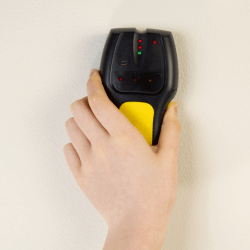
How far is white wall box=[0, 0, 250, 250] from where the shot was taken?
49 centimetres

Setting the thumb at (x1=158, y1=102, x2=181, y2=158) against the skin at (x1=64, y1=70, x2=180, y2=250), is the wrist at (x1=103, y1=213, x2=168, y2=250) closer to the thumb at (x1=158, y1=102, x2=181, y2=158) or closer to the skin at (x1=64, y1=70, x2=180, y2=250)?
the skin at (x1=64, y1=70, x2=180, y2=250)

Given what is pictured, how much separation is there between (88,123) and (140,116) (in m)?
0.10

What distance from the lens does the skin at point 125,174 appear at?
0.40m

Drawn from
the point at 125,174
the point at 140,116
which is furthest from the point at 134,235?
the point at 140,116

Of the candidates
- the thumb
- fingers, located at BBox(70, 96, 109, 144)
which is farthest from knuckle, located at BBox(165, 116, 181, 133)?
fingers, located at BBox(70, 96, 109, 144)

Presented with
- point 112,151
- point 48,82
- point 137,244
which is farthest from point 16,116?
point 137,244

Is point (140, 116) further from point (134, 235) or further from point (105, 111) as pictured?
point (134, 235)

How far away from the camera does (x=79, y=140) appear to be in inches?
17.6

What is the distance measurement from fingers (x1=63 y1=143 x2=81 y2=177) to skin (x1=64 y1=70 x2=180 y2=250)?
25mm

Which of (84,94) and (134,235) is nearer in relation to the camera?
(134,235)

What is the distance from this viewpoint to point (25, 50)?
0.50m

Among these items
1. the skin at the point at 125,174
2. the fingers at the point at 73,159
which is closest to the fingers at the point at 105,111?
the skin at the point at 125,174

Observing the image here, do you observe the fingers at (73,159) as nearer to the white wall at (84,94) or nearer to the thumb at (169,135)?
the white wall at (84,94)

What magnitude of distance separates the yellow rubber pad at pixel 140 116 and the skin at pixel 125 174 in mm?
28
